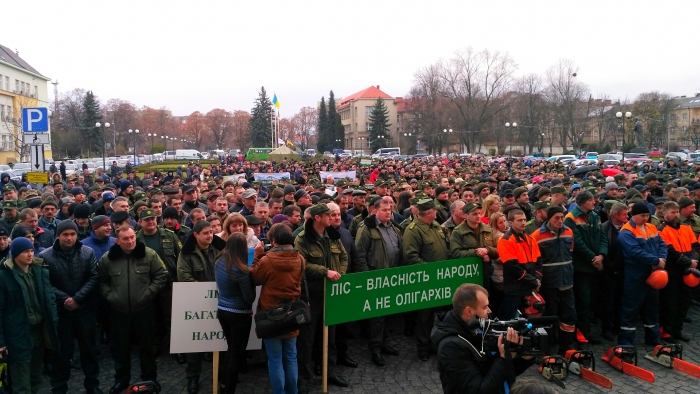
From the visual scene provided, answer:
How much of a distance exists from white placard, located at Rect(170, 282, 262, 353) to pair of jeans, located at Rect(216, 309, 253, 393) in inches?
17.4

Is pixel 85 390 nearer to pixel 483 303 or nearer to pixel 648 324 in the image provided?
pixel 483 303

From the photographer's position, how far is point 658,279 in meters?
6.89

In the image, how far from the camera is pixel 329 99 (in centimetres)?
12188

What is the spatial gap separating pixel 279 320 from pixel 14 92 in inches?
3136

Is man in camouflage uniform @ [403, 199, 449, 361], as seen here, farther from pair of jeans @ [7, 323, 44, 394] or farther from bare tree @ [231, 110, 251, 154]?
bare tree @ [231, 110, 251, 154]

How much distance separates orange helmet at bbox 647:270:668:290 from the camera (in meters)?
6.89

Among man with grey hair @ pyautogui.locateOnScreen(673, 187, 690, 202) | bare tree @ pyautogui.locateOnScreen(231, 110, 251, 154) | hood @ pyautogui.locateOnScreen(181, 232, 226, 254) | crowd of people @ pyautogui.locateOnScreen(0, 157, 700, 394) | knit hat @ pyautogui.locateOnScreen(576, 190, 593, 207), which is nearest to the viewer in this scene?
crowd of people @ pyautogui.locateOnScreen(0, 157, 700, 394)

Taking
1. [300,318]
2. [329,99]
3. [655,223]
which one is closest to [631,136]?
[329,99]

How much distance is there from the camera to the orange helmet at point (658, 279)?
22.6 ft

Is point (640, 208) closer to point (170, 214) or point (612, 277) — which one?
point (612, 277)

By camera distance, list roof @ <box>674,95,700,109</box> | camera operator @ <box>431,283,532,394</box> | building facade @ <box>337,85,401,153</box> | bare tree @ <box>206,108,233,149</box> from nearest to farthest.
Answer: camera operator @ <box>431,283,532,394</box> < roof @ <box>674,95,700,109</box> < bare tree @ <box>206,108,233,149</box> < building facade @ <box>337,85,401,153</box>

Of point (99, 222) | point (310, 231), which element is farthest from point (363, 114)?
point (310, 231)

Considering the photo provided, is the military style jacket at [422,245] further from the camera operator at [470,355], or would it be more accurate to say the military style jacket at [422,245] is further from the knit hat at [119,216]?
the knit hat at [119,216]

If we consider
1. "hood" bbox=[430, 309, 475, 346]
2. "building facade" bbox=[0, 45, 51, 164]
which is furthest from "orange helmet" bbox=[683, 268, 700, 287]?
"building facade" bbox=[0, 45, 51, 164]
